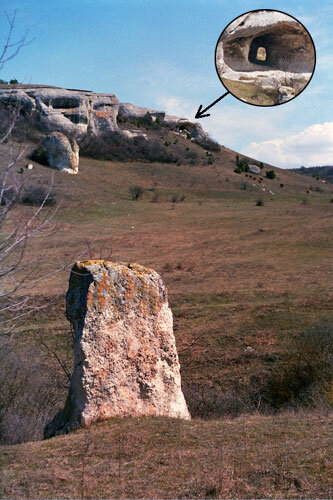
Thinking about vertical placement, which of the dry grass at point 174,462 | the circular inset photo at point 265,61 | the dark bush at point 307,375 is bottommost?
the dark bush at point 307,375

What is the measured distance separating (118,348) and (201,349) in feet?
23.6

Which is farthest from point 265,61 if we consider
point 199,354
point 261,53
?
point 199,354

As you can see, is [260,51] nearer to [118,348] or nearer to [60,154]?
[118,348]

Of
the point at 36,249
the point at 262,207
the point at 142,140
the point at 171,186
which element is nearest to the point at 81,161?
the point at 171,186

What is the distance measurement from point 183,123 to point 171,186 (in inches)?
1661

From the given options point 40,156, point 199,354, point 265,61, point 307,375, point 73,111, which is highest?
point 73,111

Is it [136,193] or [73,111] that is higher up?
[73,111]

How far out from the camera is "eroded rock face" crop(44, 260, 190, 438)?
6.40 m

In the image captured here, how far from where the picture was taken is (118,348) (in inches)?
263

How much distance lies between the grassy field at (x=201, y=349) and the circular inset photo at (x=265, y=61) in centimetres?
300

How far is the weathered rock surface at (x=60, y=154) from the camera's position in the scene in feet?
149

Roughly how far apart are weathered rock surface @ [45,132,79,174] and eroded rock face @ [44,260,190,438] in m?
40.1

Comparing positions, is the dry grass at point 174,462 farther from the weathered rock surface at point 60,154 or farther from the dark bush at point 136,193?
the weathered rock surface at point 60,154

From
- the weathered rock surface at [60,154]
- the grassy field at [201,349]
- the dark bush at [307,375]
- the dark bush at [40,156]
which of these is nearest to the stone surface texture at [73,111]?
the dark bush at [40,156]
